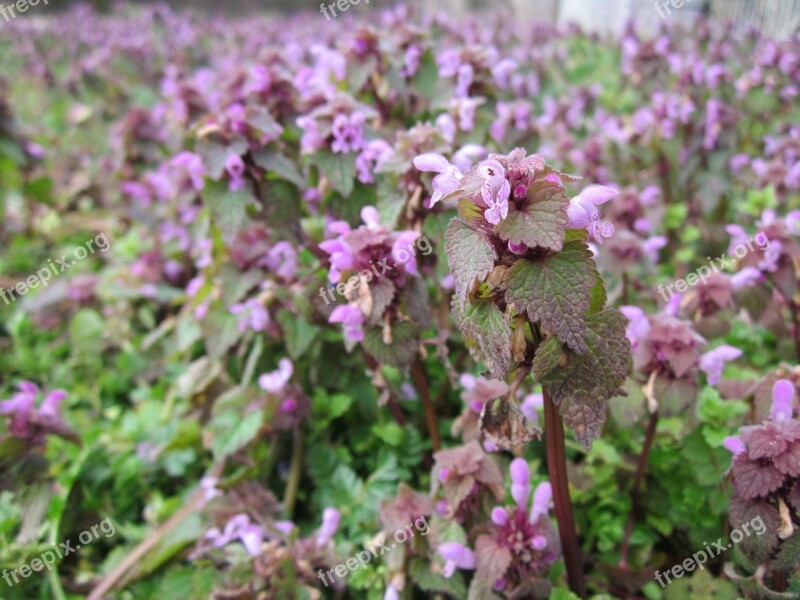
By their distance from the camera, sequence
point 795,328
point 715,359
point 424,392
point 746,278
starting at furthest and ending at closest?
point 795,328 → point 746,278 → point 424,392 → point 715,359

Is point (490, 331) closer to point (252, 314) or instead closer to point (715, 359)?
point (715, 359)

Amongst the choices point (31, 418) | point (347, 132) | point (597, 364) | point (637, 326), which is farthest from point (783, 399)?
point (31, 418)

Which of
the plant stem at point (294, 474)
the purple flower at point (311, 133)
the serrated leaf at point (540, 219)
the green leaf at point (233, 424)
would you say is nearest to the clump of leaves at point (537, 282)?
the serrated leaf at point (540, 219)

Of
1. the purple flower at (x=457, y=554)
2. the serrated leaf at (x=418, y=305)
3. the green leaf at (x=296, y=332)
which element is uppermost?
the serrated leaf at (x=418, y=305)

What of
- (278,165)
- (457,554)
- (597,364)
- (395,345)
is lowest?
(457,554)

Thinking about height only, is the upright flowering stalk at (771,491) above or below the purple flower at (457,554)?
above

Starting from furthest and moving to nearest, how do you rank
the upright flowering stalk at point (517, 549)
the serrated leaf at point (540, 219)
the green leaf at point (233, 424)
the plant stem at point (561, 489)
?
the green leaf at point (233, 424), the upright flowering stalk at point (517, 549), the plant stem at point (561, 489), the serrated leaf at point (540, 219)

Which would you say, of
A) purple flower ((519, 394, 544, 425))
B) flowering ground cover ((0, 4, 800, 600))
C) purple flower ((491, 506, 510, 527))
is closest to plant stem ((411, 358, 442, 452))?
flowering ground cover ((0, 4, 800, 600))

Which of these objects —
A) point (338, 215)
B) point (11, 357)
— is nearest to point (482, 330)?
point (338, 215)

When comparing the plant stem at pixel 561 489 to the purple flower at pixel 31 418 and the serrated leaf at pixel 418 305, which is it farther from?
the purple flower at pixel 31 418
